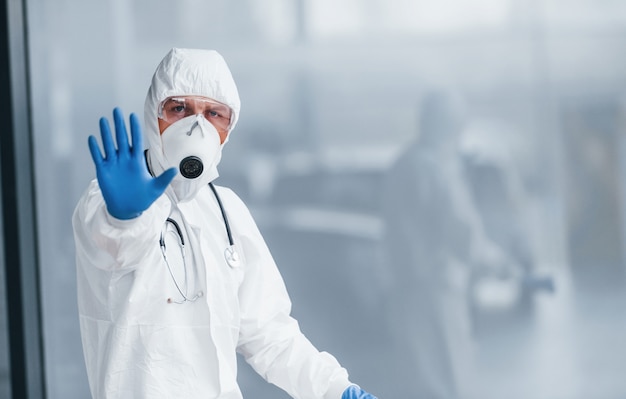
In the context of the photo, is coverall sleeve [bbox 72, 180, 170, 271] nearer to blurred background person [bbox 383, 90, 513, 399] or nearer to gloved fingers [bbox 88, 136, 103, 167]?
gloved fingers [bbox 88, 136, 103, 167]

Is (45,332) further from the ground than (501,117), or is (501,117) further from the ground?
(501,117)

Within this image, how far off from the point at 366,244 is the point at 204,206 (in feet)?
4.27

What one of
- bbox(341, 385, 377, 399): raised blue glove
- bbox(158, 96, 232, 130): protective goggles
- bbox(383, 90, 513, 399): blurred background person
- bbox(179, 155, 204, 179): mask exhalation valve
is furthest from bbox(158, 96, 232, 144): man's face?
bbox(383, 90, 513, 399): blurred background person

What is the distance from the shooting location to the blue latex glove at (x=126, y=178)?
1060 millimetres

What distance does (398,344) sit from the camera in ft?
8.49

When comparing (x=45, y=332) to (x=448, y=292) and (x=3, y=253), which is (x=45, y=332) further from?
(x=448, y=292)

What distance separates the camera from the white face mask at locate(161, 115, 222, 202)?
1187mm

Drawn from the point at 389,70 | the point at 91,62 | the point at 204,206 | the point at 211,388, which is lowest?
the point at 211,388

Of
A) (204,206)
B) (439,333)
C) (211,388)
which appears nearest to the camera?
(211,388)

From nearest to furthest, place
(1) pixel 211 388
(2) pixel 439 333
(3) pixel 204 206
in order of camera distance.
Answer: (1) pixel 211 388 → (3) pixel 204 206 → (2) pixel 439 333

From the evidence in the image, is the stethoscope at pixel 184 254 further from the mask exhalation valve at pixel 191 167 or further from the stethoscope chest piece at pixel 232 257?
the mask exhalation valve at pixel 191 167

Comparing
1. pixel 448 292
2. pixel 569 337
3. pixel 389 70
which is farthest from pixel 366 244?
pixel 569 337

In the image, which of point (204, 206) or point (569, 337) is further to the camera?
point (569, 337)

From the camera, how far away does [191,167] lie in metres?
1.18
